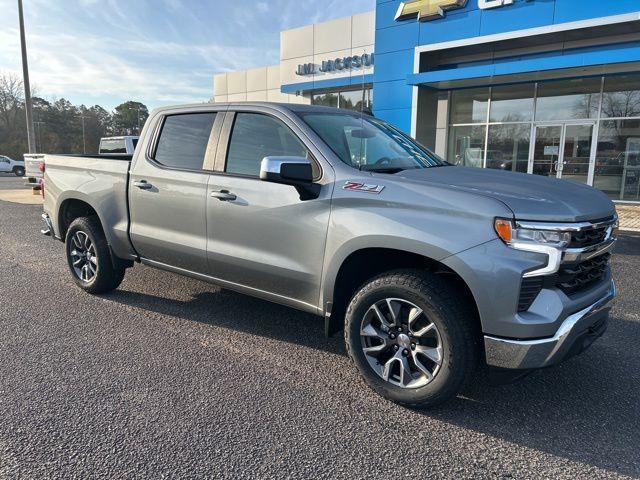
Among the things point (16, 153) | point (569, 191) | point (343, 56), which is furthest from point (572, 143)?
point (16, 153)

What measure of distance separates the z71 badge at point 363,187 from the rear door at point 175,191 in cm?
134

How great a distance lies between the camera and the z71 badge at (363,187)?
10.0 feet

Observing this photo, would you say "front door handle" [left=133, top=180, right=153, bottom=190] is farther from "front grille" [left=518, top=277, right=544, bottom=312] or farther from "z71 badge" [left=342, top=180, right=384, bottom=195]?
"front grille" [left=518, top=277, right=544, bottom=312]

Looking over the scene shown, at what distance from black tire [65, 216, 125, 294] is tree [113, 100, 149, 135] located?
7604cm

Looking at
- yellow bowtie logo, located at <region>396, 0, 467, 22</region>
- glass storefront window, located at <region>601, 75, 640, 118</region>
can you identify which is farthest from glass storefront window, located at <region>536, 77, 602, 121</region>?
yellow bowtie logo, located at <region>396, 0, 467, 22</region>

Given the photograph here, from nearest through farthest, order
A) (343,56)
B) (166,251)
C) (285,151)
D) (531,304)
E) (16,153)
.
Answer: (531,304), (285,151), (166,251), (343,56), (16,153)

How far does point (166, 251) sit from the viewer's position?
14.1 feet

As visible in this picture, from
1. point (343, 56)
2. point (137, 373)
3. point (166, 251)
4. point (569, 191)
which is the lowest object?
point (137, 373)

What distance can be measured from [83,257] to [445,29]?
43.1 feet

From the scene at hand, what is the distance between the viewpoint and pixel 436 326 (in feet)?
9.32

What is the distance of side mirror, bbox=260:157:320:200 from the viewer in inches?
122

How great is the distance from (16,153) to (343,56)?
176 feet

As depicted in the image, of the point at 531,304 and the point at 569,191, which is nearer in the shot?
the point at 531,304

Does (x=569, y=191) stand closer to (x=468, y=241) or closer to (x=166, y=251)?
(x=468, y=241)
